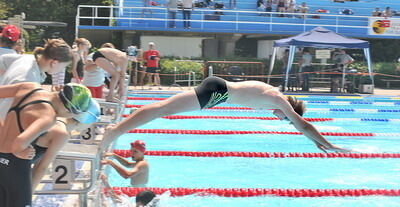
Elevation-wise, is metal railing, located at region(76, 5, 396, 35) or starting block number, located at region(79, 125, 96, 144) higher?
metal railing, located at region(76, 5, 396, 35)

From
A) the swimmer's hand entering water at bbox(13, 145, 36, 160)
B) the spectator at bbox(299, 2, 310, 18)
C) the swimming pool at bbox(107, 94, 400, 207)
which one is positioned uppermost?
the spectator at bbox(299, 2, 310, 18)

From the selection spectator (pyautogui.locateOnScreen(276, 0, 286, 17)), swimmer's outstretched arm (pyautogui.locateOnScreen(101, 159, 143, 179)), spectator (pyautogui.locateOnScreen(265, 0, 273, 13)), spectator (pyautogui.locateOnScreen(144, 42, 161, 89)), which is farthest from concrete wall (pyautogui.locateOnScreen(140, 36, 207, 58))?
swimmer's outstretched arm (pyautogui.locateOnScreen(101, 159, 143, 179))

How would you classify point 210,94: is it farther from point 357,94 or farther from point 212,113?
point 357,94

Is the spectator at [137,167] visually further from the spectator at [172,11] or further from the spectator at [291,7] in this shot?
the spectator at [291,7]

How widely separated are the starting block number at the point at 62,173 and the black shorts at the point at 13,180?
31.4 inches

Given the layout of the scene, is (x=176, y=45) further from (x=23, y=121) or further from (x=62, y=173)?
(x=23, y=121)

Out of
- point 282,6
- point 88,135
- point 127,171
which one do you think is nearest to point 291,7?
point 282,6

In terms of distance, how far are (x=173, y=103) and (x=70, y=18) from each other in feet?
83.3

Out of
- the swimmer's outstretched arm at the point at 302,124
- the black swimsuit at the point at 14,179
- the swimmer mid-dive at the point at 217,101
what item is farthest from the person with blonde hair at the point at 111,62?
the black swimsuit at the point at 14,179

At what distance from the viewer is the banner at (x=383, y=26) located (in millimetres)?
23250

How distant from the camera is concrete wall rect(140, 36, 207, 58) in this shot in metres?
22.4

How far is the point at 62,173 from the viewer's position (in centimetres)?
402

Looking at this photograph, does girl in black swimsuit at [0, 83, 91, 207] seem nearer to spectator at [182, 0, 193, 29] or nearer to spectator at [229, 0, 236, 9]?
spectator at [182, 0, 193, 29]

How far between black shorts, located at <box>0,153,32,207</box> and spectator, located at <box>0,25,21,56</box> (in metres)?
2.31
